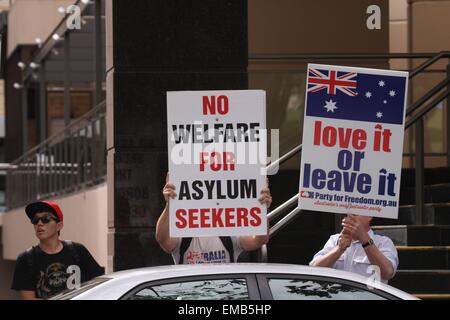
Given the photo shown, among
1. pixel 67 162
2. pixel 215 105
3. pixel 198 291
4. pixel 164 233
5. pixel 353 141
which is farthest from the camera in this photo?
pixel 67 162

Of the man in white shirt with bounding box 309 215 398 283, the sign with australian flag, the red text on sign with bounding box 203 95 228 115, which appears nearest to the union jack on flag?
the sign with australian flag

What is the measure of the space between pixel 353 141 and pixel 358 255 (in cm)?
85

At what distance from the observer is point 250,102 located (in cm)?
1012

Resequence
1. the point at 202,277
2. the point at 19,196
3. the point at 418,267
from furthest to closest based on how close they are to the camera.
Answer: the point at 19,196
the point at 418,267
the point at 202,277

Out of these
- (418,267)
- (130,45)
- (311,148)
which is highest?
(130,45)

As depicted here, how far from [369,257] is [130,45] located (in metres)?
4.15

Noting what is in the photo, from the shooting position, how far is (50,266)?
10.4 metres

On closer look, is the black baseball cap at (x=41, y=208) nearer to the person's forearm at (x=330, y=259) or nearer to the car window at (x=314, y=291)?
the person's forearm at (x=330, y=259)

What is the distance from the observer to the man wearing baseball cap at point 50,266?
10.4m

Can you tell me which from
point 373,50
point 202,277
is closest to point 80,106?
point 373,50

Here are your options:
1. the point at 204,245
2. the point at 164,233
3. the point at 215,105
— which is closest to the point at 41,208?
the point at 164,233

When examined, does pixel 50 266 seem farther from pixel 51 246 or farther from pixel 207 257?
pixel 207 257

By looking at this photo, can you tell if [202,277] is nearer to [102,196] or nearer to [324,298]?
[324,298]

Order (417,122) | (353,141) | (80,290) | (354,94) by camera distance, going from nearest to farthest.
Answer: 1. (80,290)
2. (353,141)
3. (354,94)
4. (417,122)
